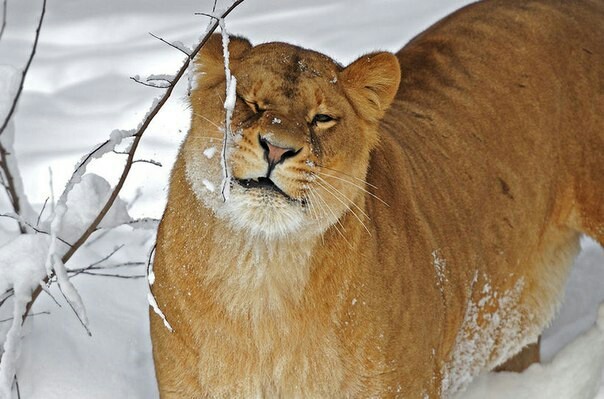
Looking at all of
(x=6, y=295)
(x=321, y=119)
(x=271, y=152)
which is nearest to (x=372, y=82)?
(x=321, y=119)

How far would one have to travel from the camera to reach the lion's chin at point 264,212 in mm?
2537

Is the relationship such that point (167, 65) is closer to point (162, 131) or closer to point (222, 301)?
point (162, 131)

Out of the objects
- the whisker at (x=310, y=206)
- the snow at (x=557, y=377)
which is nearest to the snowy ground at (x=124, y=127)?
the snow at (x=557, y=377)

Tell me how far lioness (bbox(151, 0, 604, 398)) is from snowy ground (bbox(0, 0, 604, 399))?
0.66 m

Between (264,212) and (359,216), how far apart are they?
37 cm

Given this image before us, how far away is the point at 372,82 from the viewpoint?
9.52ft

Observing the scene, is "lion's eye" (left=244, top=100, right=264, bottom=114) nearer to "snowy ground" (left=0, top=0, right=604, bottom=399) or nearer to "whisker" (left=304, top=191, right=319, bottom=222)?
"whisker" (left=304, top=191, right=319, bottom=222)

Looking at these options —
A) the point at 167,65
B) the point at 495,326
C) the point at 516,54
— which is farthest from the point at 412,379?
the point at 167,65

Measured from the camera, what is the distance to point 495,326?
367cm

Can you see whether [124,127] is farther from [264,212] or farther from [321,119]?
[264,212]

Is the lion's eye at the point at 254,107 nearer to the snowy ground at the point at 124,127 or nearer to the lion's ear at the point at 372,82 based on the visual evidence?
the lion's ear at the point at 372,82

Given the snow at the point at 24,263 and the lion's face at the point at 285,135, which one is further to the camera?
the snow at the point at 24,263

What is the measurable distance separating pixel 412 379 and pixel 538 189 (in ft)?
3.42

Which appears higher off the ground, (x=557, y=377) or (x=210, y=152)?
(x=210, y=152)
